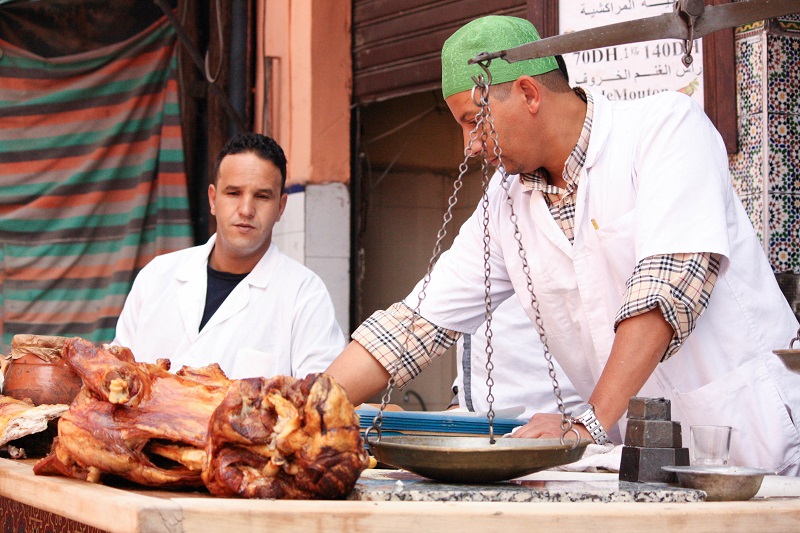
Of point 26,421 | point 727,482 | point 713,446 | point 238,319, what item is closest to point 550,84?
point 713,446

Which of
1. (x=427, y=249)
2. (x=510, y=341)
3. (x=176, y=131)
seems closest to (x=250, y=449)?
(x=510, y=341)

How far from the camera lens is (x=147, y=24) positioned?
677cm

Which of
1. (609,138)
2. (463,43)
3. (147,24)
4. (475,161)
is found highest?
(147,24)

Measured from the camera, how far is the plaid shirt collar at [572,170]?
265cm

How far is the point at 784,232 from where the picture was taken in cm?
366

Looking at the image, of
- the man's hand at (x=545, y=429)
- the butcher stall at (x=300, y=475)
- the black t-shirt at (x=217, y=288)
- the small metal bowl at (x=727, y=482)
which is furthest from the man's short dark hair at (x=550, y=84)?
the black t-shirt at (x=217, y=288)

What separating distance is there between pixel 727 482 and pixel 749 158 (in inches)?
86.8

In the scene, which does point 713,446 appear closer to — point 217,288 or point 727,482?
point 727,482

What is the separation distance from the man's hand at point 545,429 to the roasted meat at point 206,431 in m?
→ 0.53

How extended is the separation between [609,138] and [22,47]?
4.80m

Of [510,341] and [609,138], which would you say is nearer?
[609,138]

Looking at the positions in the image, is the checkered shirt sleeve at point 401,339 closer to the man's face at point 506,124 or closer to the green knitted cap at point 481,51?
the man's face at point 506,124

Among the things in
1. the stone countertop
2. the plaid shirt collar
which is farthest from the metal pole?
the stone countertop

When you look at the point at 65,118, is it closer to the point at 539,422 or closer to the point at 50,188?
the point at 50,188
